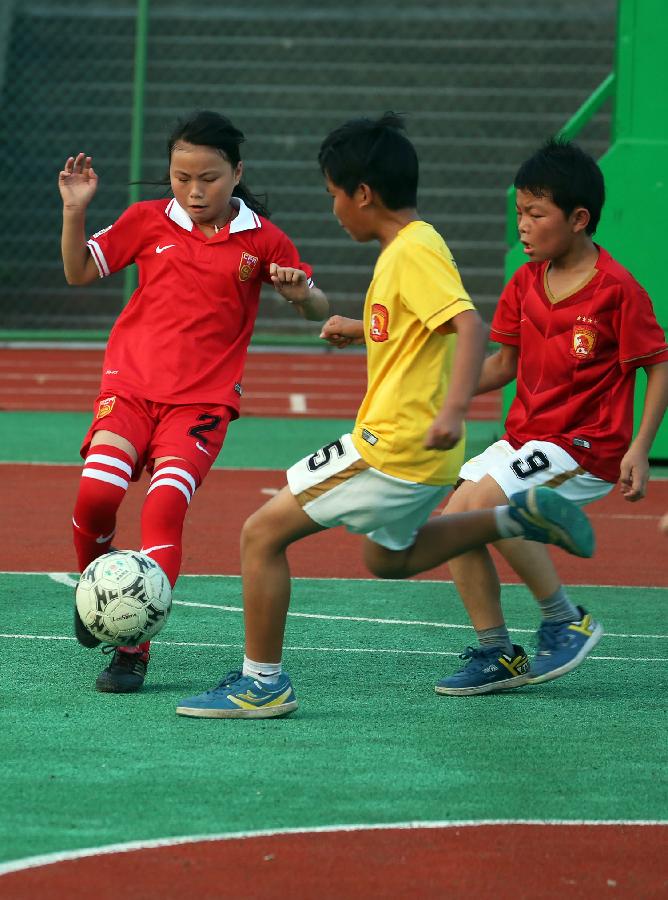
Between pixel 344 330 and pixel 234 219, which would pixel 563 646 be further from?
pixel 234 219

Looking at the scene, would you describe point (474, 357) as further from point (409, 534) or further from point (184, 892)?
point (184, 892)

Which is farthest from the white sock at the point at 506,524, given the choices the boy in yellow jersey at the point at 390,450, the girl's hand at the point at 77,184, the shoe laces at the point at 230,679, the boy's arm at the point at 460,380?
the girl's hand at the point at 77,184

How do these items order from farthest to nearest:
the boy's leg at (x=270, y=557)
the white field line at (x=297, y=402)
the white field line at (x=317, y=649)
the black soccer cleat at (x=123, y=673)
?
the white field line at (x=297, y=402)
the white field line at (x=317, y=649)
the black soccer cleat at (x=123, y=673)
the boy's leg at (x=270, y=557)

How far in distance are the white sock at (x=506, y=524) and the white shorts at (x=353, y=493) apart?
0.72 ft

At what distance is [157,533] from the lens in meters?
5.23

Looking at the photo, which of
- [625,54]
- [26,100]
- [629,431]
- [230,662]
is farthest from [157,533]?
[26,100]

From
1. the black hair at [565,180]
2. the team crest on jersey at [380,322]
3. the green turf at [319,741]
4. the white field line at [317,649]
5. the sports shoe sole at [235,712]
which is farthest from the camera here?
the white field line at [317,649]

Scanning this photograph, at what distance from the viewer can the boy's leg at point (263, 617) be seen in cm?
471

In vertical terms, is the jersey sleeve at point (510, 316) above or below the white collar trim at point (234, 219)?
below

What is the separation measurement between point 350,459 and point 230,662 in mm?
1272

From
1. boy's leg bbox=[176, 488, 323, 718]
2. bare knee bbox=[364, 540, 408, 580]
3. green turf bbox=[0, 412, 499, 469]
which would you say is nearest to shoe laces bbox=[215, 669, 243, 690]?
boy's leg bbox=[176, 488, 323, 718]

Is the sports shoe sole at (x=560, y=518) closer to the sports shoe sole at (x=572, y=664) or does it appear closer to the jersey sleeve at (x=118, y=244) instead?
the sports shoe sole at (x=572, y=664)

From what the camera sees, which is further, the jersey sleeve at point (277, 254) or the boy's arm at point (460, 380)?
the jersey sleeve at point (277, 254)

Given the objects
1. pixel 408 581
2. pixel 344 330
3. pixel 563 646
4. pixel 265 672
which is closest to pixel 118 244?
pixel 344 330
